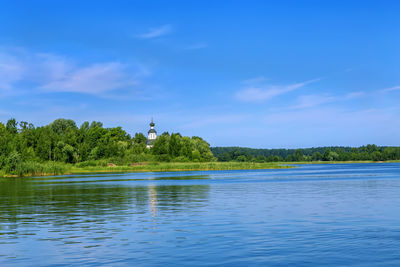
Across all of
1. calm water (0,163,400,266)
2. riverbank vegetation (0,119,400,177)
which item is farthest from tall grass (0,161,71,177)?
calm water (0,163,400,266)

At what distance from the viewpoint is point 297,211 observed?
99.9ft

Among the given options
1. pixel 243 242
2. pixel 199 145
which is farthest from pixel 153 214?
pixel 199 145

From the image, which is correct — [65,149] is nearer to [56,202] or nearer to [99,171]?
[99,171]

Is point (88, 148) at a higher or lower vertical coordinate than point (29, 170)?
higher

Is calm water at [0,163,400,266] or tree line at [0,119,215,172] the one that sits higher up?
tree line at [0,119,215,172]

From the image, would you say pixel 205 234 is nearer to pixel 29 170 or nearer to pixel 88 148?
pixel 29 170

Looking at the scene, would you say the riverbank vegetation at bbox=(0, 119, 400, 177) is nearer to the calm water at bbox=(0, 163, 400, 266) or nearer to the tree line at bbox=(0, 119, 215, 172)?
the tree line at bbox=(0, 119, 215, 172)

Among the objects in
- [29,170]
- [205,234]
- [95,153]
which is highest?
[95,153]

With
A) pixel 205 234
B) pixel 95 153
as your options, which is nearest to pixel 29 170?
pixel 95 153

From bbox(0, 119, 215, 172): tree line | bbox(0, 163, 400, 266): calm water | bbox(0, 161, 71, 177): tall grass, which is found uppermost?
bbox(0, 119, 215, 172): tree line

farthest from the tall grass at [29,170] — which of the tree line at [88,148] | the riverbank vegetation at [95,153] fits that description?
the tree line at [88,148]

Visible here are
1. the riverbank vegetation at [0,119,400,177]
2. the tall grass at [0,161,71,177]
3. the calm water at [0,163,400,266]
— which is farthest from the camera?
the riverbank vegetation at [0,119,400,177]

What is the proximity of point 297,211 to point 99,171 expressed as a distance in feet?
376

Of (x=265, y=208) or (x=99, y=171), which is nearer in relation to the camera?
(x=265, y=208)
